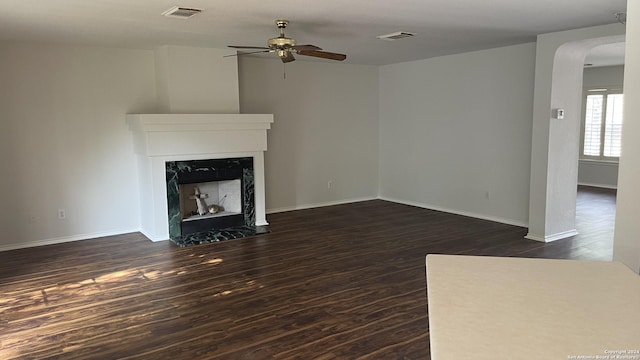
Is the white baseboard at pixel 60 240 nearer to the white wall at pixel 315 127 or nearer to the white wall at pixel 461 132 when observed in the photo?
the white wall at pixel 315 127

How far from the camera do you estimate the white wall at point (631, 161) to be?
2068 millimetres

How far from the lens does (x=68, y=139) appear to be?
578cm

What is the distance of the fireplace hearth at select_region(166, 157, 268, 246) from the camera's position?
5844mm

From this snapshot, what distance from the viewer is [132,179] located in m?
6.24

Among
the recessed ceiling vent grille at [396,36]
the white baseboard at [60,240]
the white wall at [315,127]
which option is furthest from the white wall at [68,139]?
the recessed ceiling vent grille at [396,36]

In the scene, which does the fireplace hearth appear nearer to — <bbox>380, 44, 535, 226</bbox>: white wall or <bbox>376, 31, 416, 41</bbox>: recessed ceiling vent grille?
<bbox>376, 31, 416, 41</bbox>: recessed ceiling vent grille

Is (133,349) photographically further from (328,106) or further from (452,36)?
(328,106)

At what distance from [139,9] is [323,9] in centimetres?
151

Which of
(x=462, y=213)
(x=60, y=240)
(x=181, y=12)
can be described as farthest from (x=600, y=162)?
(x=60, y=240)

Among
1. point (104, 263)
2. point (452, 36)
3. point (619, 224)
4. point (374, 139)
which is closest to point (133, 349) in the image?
point (104, 263)

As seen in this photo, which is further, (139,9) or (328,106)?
(328,106)

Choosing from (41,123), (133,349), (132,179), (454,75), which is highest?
(454,75)

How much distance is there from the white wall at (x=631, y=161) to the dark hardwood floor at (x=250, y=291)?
134cm

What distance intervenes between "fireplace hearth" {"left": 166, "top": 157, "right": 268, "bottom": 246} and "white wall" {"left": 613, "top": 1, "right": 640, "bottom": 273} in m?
4.47
